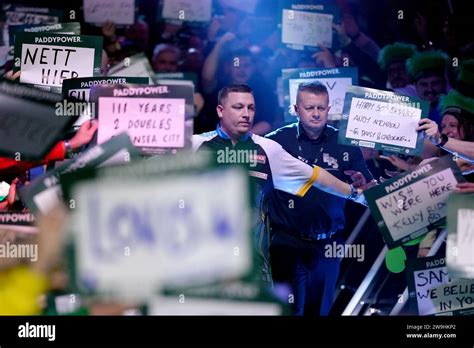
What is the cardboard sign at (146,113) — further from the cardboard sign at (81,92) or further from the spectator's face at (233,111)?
the spectator's face at (233,111)

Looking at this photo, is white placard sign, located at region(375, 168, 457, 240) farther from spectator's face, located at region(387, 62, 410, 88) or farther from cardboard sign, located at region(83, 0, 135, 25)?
cardboard sign, located at region(83, 0, 135, 25)

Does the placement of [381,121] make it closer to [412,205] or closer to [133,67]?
[412,205]

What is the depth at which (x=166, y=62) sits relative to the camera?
5.39m

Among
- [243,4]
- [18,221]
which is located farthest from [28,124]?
[243,4]

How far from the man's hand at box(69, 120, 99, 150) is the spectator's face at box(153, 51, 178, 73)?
460mm

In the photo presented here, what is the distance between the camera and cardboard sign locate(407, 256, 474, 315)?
17.9ft

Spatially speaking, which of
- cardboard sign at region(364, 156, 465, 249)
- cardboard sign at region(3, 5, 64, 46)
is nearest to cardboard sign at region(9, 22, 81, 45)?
cardboard sign at region(3, 5, 64, 46)

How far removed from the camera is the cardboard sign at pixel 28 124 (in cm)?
533

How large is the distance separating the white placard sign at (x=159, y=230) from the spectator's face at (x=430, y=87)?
1115 mm

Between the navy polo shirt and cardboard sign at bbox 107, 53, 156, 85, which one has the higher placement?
cardboard sign at bbox 107, 53, 156, 85

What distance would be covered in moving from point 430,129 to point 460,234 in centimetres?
61

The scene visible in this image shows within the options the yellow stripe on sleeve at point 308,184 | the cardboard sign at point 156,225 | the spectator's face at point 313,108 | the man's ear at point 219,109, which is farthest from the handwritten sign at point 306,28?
the cardboard sign at point 156,225

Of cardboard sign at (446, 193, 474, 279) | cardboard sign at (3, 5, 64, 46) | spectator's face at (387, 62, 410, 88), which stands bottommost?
cardboard sign at (446, 193, 474, 279)
